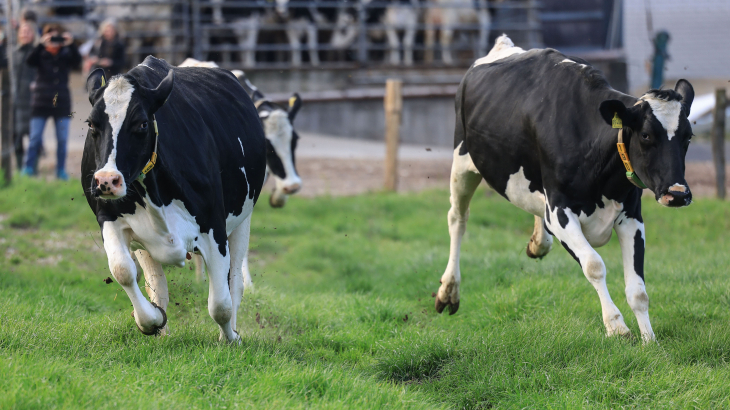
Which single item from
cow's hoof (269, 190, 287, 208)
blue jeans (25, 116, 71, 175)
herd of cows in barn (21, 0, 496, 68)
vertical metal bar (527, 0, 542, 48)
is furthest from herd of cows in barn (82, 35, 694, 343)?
vertical metal bar (527, 0, 542, 48)

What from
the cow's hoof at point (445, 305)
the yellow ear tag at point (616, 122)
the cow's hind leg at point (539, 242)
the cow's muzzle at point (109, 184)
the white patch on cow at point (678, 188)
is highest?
the yellow ear tag at point (616, 122)

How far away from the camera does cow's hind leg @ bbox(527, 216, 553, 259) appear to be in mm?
6043

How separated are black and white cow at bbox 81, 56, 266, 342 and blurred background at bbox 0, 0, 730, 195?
9682 millimetres

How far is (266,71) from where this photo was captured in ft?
55.5

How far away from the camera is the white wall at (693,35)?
25.9 metres

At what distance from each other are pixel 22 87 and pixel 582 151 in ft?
29.7

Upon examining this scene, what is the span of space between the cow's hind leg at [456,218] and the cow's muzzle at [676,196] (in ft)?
6.57

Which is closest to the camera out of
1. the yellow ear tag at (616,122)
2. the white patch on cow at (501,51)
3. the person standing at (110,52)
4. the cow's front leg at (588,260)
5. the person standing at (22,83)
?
the yellow ear tag at (616,122)

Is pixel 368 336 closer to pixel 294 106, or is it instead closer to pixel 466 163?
pixel 466 163

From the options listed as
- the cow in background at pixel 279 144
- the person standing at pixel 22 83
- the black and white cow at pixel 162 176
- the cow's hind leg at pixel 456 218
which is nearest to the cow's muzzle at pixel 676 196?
the cow's hind leg at pixel 456 218

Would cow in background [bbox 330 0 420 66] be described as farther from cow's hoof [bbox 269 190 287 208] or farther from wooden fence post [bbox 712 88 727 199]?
cow's hoof [bbox 269 190 287 208]

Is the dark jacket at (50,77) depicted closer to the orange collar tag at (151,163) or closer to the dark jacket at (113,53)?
the dark jacket at (113,53)

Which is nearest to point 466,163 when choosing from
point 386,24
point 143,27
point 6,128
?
point 6,128

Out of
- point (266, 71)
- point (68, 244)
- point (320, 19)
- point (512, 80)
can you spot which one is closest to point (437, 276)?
point (512, 80)
